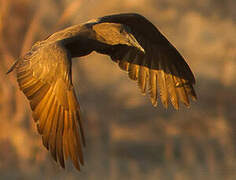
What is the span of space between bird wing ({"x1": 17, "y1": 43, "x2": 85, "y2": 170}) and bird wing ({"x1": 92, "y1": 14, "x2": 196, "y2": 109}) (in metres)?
1.74

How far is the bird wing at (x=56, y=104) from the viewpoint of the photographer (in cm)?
644

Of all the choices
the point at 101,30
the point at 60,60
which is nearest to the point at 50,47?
the point at 60,60

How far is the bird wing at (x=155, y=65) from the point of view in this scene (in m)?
8.55

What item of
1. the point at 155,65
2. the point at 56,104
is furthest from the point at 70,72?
the point at 155,65

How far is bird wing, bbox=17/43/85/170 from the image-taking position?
21.1 feet

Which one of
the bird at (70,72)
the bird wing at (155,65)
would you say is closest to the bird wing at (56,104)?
the bird at (70,72)

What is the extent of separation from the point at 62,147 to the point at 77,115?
36 cm

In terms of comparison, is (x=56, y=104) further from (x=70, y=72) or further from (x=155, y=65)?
(x=155, y=65)

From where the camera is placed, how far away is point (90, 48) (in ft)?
24.8

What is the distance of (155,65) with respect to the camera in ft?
28.6

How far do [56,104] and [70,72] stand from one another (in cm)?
40

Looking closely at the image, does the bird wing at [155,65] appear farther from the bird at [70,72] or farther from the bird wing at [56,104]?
the bird wing at [56,104]

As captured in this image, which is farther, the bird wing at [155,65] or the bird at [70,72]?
the bird wing at [155,65]

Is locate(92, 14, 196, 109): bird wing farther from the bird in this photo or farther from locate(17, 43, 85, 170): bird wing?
locate(17, 43, 85, 170): bird wing
